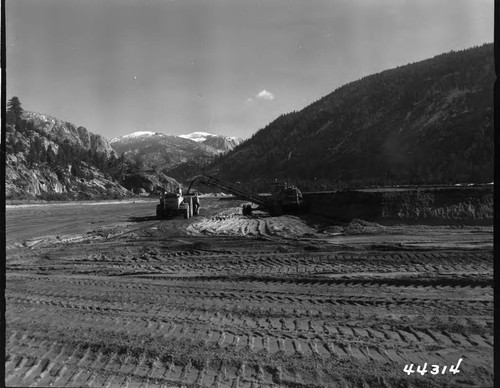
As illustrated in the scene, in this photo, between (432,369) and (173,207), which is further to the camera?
(173,207)

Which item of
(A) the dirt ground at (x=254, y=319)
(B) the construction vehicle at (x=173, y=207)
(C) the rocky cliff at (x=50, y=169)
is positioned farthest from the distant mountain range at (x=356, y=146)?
(A) the dirt ground at (x=254, y=319)

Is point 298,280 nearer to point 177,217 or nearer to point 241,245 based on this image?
point 241,245

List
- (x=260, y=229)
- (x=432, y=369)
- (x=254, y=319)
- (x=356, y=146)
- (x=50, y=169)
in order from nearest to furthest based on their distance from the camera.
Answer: (x=432, y=369), (x=254, y=319), (x=260, y=229), (x=50, y=169), (x=356, y=146)

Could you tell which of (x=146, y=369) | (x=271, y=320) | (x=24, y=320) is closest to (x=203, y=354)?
(x=146, y=369)

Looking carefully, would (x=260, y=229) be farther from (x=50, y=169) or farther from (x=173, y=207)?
(x=50, y=169)

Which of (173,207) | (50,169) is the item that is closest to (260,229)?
(173,207)

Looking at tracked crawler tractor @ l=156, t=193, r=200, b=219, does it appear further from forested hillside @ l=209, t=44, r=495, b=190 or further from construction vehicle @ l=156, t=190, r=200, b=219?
forested hillside @ l=209, t=44, r=495, b=190

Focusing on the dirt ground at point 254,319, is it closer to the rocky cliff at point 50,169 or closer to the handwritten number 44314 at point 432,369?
the handwritten number 44314 at point 432,369
